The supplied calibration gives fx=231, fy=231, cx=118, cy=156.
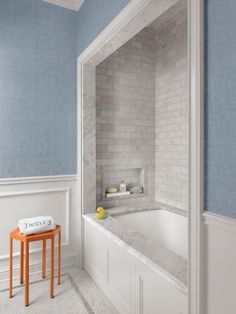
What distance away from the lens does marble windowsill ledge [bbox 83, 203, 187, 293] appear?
130 cm

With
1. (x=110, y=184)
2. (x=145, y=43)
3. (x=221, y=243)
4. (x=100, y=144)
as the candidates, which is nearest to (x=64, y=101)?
(x=100, y=144)

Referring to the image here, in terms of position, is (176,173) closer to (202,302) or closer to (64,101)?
(64,101)

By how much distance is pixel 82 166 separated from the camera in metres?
2.44

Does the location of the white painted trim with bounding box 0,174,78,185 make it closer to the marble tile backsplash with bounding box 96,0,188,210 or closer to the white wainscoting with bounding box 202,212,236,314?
the marble tile backsplash with bounding box 96,0,188,210

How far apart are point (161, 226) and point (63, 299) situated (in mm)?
1305

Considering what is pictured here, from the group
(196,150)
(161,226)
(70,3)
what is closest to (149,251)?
(196,150)

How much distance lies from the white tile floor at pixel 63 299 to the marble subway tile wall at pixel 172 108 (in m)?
1.33

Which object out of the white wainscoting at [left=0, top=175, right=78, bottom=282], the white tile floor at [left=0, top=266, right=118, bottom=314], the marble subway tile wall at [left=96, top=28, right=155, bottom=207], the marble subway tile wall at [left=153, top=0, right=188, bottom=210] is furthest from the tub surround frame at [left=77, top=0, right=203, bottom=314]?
the marble subway tile wall at [left=153, top=0, right=188, bottom=210]

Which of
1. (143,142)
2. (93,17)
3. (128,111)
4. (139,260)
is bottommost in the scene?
(139,260)

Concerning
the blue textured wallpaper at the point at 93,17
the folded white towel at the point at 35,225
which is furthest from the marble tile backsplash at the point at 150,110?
the folded white towel at the point at 35,225

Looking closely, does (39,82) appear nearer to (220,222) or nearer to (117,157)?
(117,157)

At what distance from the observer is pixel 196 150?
104cm

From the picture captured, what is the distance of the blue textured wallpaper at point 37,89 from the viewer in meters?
2.21

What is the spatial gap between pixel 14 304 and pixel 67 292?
429mm
